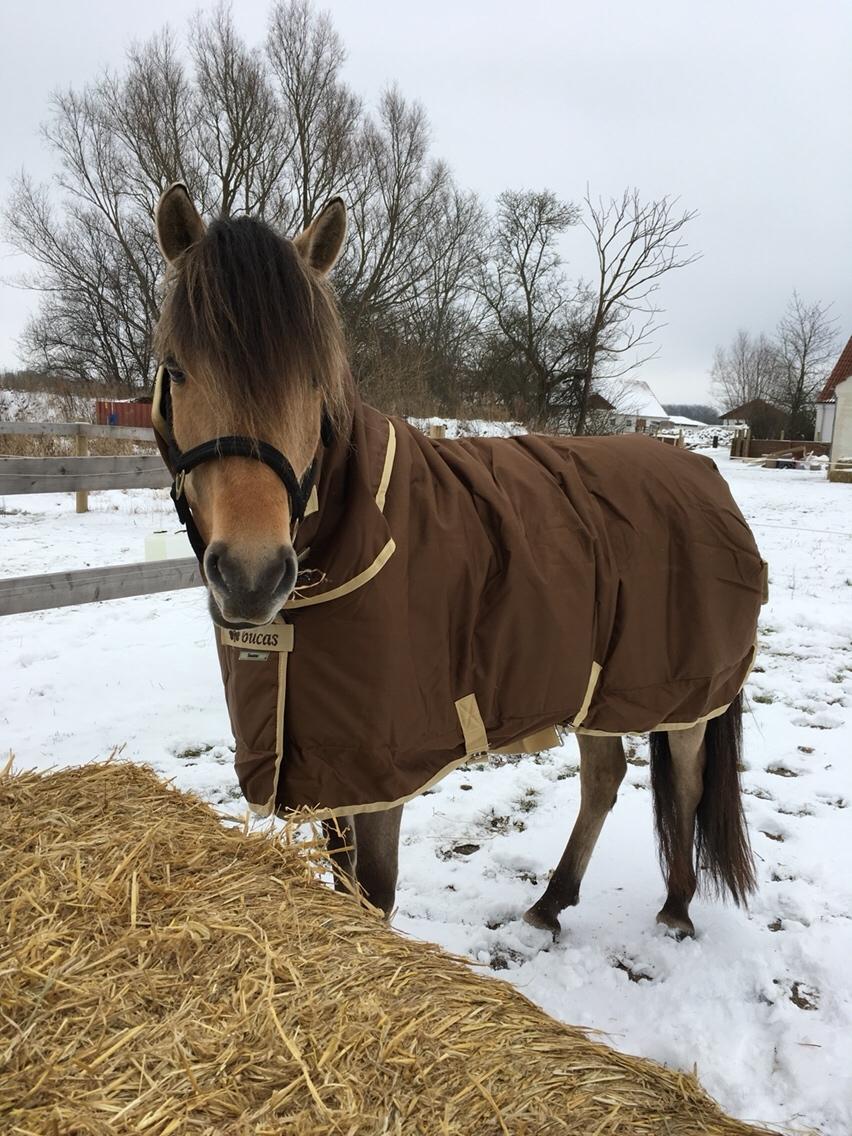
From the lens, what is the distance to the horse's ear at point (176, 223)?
5.29 feet

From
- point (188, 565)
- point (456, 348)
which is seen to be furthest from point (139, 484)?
point (456, 348)

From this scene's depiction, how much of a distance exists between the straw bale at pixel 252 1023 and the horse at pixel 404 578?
0.31 meters

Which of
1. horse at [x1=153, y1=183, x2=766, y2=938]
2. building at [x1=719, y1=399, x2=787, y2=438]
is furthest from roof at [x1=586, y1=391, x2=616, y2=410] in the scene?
building at [x1=719, y1=399, x2=787, y2=438]

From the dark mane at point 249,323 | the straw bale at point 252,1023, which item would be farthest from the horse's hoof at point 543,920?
the dark mane at point 249,323

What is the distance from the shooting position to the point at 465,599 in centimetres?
185

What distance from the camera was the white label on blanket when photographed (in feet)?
5.40

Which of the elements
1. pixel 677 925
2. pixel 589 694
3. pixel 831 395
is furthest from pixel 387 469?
pixel 831 395

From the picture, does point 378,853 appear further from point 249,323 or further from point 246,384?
point 249,323

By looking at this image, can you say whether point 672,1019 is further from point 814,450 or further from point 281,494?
point 814,450

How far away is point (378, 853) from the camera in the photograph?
1.87m

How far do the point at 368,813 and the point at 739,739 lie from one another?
5.04ft

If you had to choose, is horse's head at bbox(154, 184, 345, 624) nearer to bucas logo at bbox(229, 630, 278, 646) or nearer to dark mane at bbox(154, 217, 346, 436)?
dark mane at bbox(154, 217, 346, 436)

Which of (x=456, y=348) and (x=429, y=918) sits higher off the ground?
(x=456, y=348)

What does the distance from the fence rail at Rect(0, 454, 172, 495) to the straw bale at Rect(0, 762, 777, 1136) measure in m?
Result: 3.87
